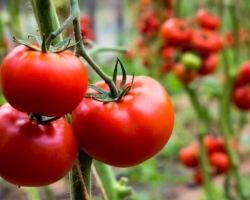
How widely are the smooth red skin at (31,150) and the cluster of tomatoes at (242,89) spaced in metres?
1.08

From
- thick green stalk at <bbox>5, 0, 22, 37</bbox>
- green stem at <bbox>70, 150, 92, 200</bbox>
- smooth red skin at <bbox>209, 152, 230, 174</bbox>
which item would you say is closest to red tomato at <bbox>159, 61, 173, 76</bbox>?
smooth red skin at <bbox>209, 152, 230, 174</bbox>

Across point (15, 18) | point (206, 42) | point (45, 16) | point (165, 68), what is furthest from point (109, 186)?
point (165, 68)

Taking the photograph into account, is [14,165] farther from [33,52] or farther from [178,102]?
[178,102]

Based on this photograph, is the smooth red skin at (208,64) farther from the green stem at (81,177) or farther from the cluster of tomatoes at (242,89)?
the green stem at (81,177)

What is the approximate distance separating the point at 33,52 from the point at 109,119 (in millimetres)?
90

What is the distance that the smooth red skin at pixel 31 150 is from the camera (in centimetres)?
44

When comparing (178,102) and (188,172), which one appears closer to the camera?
(188,172)

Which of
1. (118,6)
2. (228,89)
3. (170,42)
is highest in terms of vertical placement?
(170,42)

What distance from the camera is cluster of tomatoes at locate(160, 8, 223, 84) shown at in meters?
1.41

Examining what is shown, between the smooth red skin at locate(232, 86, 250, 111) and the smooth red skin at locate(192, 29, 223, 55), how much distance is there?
134mm

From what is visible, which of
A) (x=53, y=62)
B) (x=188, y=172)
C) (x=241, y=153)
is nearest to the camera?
(x=53, y=62)

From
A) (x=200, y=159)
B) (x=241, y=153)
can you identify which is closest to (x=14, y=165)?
(x=200, y=159)

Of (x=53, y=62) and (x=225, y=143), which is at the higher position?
(x=53, y=62)

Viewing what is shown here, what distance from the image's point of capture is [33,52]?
42 centimetres
